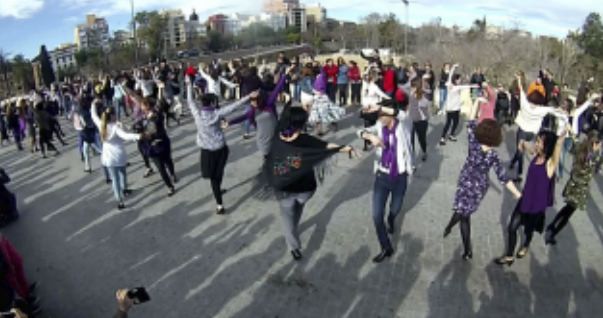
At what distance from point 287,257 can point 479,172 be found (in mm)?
2515

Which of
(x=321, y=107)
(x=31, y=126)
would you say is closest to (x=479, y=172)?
(x=321, y=107)

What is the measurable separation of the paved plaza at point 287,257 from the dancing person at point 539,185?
573 millimetres

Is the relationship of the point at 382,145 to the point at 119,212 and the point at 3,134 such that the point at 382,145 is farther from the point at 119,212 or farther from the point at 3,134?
the point at 3,134

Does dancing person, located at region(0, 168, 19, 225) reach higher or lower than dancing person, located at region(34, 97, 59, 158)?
lower

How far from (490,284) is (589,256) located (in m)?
1.66

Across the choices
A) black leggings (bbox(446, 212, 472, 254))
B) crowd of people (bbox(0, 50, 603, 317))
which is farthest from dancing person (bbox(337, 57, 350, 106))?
black leggings (bbox(446, 212, 472, 254))

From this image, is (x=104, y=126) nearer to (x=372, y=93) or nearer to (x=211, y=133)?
(x=211, y=133)

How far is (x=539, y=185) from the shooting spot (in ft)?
16.6

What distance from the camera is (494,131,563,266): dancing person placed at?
16.4 ft

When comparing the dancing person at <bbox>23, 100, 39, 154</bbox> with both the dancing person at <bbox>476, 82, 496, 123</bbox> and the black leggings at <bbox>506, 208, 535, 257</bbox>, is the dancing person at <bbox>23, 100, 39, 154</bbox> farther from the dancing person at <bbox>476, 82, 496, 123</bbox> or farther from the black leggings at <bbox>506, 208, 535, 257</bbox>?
the black leggings at <bbox>506, 208, 535, 257</bbox>

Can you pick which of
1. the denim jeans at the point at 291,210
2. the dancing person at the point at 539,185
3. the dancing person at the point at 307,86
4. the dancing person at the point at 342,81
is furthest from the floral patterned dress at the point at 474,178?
the dancing person at the point at 342,81

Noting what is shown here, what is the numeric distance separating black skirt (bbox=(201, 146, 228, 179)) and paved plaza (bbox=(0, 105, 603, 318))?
2.39 ft

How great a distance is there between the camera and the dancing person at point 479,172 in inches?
192

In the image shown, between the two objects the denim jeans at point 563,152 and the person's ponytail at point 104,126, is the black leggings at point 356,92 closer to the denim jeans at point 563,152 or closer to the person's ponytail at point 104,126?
the denim jeans at point 563,152
